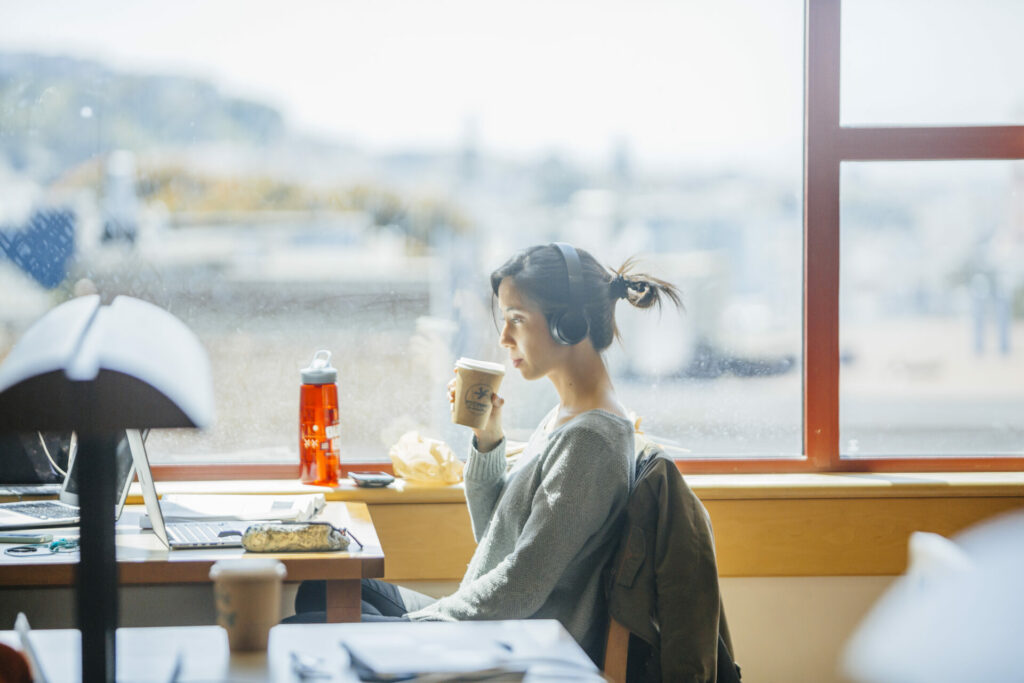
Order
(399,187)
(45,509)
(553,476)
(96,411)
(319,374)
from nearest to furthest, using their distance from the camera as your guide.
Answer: (96,411), (553,476), (45,509), (319,374), (399,187)

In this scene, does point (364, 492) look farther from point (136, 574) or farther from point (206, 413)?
point (206, 413)

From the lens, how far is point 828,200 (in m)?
2.70

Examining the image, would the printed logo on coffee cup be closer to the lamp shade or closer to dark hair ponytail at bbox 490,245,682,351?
dark hair ponytail at bbox 490,245,682,351

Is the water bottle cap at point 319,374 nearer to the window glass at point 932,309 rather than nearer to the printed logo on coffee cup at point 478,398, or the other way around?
the printed logo on coffee cup at point 478,398

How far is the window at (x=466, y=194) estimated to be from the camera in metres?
2.59

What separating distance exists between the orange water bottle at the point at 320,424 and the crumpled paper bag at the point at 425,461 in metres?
0.16

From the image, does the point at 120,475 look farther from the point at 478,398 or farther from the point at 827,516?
the point at 827,516

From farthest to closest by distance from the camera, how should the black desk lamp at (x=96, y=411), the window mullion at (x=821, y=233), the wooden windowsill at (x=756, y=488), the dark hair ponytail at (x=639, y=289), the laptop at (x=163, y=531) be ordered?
the window mullion at (x=821, y=233) < the wooden windowsill at (x=756, y=488) < the dark hair ponytail at (x=639, y=289) < the laptop at (x=163, y=531) < the black desk lamp at (x=96, y=411)

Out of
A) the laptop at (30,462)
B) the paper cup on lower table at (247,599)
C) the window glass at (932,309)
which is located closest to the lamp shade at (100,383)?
the paper cup on lower table at (247,599)

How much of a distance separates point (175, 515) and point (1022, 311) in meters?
2.28

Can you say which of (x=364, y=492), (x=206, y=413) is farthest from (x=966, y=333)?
(x=206, y=413)

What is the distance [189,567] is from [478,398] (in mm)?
631

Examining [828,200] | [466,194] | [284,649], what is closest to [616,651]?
[284,649]

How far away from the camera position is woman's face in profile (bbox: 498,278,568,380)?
79.0 inches
